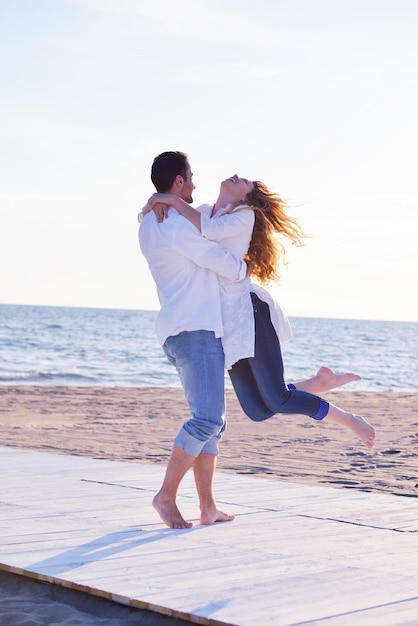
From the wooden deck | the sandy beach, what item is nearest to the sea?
the sandy beach

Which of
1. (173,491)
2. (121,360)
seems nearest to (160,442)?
(173,491)

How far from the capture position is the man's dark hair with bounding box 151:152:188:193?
14.1 feet

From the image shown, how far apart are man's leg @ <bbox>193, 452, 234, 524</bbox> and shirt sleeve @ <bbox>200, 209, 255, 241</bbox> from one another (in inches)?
40.4

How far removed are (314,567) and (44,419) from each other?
32.4ft

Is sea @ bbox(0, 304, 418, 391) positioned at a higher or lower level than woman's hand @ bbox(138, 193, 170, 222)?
lower

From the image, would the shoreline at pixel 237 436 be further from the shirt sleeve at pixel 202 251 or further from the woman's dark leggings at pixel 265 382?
the shirt sleeve at pixel 202 251

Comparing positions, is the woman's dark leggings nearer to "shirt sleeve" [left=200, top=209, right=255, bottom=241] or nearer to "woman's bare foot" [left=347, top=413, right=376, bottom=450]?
"woman's bare foot" [left=347, top=413, right=376, bottom=450]

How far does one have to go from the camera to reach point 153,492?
5.27m

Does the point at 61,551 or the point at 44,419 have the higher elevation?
the point at 61,551

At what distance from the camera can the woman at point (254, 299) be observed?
4191mm

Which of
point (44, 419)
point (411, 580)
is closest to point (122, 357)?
point (44, 419)

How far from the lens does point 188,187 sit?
4344 mm

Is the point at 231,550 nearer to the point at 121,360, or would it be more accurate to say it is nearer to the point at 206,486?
the point at 206,486

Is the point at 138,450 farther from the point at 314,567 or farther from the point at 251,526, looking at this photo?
the point at 314,567
